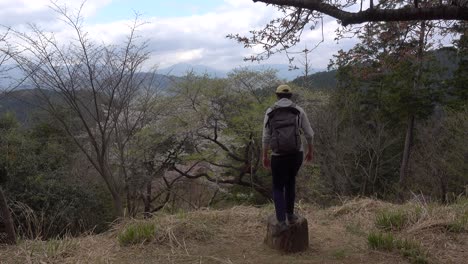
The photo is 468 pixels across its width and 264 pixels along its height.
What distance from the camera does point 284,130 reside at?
13.4 feet

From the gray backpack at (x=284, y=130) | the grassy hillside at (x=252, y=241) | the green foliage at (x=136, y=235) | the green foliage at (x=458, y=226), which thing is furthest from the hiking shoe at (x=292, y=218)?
the green foliage at (x=458, y=226)

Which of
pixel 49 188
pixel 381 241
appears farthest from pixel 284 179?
pixel 49 188

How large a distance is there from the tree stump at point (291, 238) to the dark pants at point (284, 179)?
5.1 inches

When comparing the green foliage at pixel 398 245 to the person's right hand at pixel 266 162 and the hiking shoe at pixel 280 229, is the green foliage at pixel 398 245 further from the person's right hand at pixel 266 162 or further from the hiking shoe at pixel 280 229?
the person's right hand at pixel 266 162

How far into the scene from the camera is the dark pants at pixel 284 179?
13.8ft

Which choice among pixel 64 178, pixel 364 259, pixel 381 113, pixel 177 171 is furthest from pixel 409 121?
pixel 364 259

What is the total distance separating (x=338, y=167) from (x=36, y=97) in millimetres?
13198

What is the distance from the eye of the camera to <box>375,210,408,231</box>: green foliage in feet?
16.0

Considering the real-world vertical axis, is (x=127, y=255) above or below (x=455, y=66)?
below

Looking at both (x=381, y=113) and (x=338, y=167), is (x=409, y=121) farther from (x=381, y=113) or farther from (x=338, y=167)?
(x=338, y=167)

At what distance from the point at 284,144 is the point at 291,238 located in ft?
2.99

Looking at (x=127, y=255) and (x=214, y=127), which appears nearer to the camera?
(x=127, y=255)

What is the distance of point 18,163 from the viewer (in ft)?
41.4

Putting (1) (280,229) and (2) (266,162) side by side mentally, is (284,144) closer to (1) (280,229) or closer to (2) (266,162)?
(2) (266,162)
